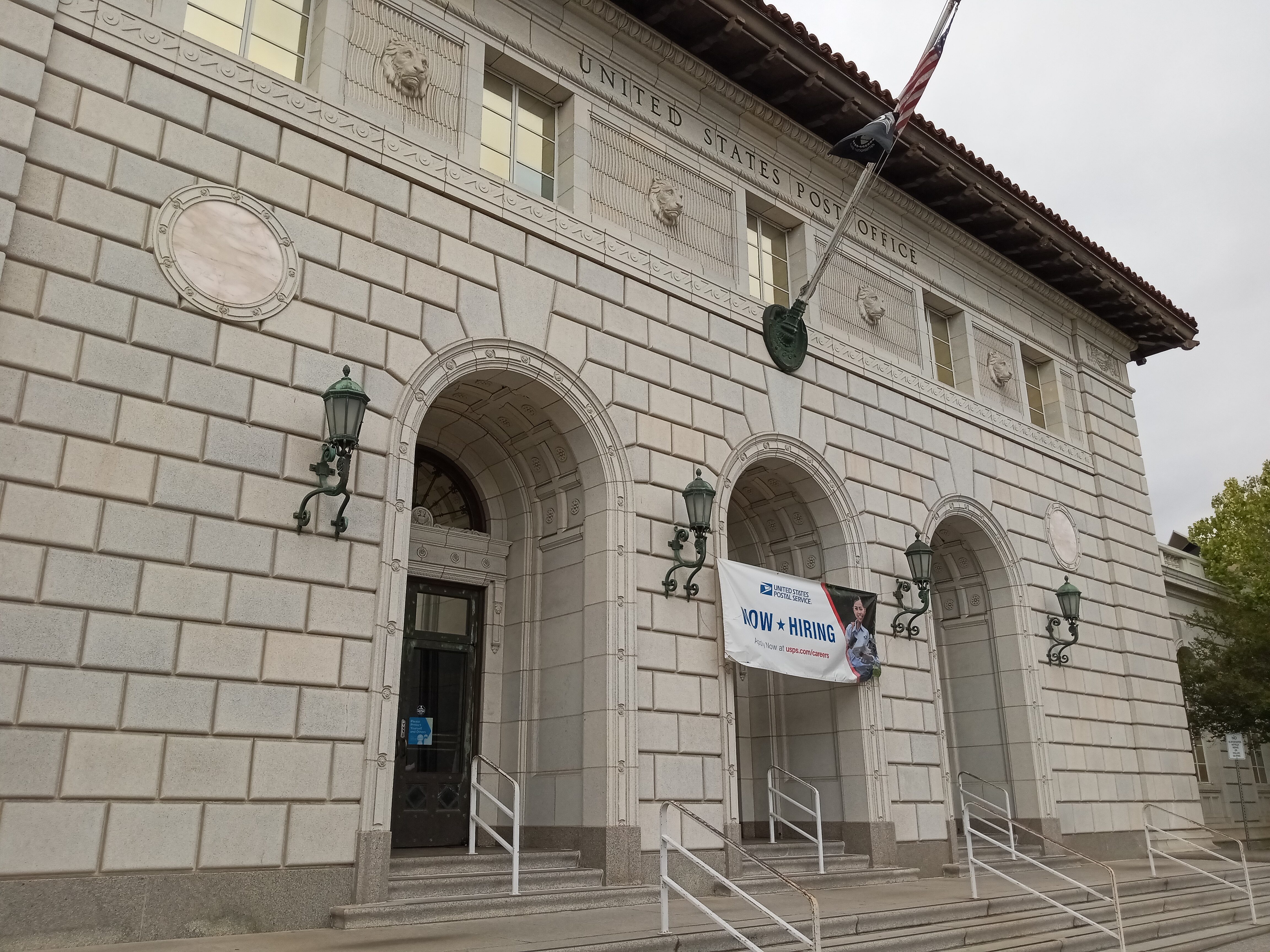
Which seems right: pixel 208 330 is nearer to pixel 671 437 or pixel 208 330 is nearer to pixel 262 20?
pixel 262 20

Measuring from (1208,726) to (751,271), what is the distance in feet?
58.3

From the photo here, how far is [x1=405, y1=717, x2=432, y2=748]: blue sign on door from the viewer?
38.1 feet

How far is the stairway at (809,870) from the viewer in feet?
37.6

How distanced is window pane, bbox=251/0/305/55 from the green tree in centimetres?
2285

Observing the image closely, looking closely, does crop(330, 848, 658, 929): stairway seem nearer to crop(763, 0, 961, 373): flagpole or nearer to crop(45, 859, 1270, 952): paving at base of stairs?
crop(45, 859, 1270, 952): paving at base of stairs

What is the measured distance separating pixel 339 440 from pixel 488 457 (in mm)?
4164

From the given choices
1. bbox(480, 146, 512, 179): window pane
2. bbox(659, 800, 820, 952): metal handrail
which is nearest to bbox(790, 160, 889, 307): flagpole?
bbox(480, 146, 512, 179): window pane

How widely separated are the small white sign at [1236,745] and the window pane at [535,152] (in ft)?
67.8

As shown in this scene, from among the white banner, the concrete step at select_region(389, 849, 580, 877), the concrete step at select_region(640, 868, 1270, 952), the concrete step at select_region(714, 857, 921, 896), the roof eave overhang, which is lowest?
the concrete step at select_region(640, 868, 1270, 952)

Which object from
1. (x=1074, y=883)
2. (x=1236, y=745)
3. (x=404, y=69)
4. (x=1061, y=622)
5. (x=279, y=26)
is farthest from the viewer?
(x=1236, y=745)

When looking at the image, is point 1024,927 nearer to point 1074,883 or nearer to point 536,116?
point 1074,883

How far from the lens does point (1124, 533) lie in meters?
20.2

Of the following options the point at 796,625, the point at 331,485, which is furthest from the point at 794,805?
the point at 331,485

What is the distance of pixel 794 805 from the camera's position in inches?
560
